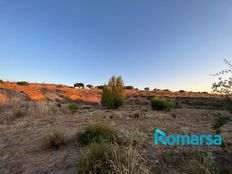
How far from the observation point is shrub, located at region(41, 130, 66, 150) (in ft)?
16.4

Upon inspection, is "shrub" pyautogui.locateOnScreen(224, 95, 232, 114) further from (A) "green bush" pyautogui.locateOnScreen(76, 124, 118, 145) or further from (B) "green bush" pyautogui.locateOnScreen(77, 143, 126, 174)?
(A) "green bush" pyautogui.locateOnScreen(76, 124, 118, 145)

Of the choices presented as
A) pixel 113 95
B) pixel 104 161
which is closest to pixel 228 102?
pixel 104 161

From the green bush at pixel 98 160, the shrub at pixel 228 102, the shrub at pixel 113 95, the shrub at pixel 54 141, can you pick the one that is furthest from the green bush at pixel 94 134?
the shrub at pixel 113 95

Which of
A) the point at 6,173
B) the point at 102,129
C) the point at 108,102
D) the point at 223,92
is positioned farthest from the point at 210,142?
the point at 108,102

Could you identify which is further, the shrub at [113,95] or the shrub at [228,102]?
the shrub at [113,95]

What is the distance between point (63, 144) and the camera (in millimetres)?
5203

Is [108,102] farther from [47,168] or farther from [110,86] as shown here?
[47,168]

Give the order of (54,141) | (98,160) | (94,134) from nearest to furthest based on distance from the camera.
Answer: (98,160) → (94,134) → (54,141)

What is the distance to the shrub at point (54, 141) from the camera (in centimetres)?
501

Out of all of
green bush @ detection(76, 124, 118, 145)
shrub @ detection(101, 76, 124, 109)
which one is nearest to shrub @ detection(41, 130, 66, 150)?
green bush @ detection(76, 124, 118, 145)

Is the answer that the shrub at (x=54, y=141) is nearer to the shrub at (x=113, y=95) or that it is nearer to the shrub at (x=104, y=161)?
the shrub at (x=104, y=161)

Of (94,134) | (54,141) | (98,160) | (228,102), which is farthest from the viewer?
(54,141)

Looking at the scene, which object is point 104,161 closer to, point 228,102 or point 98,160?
point 98,160

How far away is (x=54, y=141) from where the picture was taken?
5.07 m
